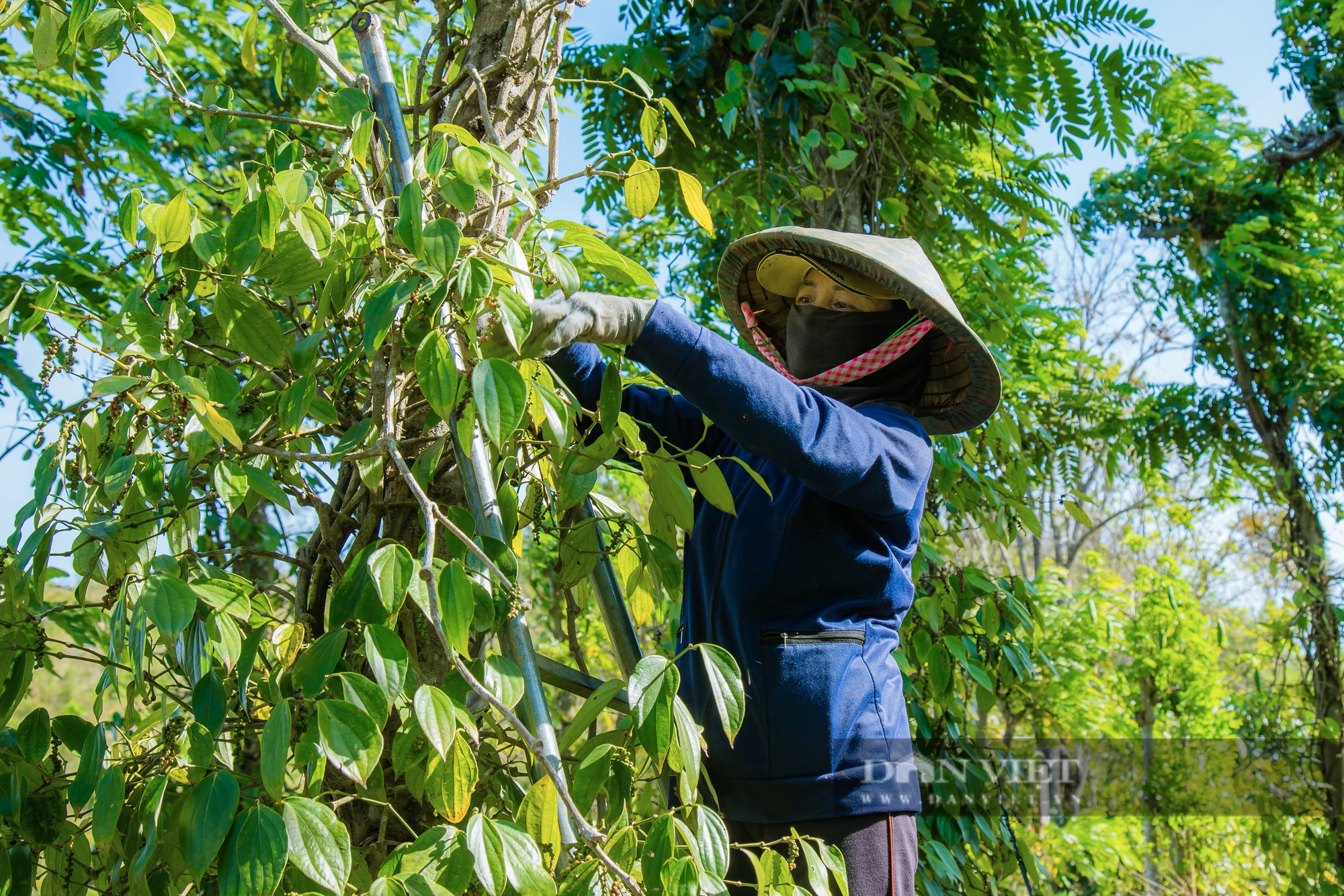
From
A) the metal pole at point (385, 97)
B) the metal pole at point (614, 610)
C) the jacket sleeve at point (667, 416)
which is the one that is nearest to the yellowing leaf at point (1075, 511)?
the jacket sleeve at point (667, 416)

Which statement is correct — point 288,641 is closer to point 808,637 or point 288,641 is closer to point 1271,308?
point 808,637

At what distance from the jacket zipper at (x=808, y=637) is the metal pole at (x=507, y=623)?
0.33m

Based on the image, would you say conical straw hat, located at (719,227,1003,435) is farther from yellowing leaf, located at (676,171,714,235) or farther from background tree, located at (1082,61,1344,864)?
background tree, located at (1082,61,1344,864)

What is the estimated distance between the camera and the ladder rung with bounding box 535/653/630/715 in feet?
3.68

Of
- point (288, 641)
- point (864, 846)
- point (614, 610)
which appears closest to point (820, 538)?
point (614, 610)

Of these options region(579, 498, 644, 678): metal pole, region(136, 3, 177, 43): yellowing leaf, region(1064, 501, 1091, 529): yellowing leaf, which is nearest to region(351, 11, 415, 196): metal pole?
region(136, 3, 177, 43): yellowing leaf

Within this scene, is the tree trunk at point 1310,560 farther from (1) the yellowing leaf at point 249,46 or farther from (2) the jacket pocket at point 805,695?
(1) the yellowing leaf at point 249,46

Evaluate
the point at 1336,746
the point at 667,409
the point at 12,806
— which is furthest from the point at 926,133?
the point at 1336,746

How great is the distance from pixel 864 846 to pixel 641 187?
0.81 m

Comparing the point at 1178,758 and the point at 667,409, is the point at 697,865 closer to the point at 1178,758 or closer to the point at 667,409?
the point at 667,409

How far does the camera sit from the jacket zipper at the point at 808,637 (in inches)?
48.7

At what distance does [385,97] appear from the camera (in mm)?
1115

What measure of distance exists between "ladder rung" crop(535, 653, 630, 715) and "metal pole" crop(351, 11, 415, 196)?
535mm

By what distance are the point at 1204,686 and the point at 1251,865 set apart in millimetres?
1148
